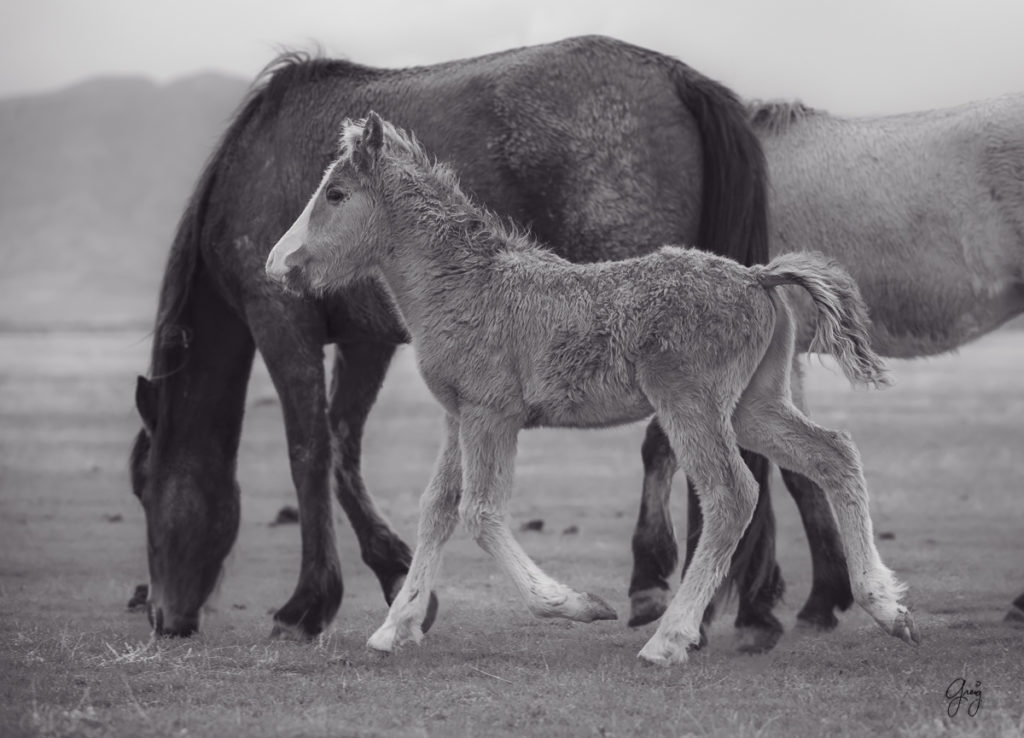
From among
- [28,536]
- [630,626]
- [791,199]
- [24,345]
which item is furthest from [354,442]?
[24,345]

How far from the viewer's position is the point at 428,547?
7316mm

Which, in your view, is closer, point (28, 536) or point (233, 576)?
point (233, 576)

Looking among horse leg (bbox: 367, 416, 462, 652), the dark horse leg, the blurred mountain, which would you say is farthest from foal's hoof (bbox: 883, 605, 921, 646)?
the blurred mountain

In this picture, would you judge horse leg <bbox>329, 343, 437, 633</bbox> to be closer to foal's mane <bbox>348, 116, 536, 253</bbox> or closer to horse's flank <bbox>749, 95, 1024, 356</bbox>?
foal's mane <bbox>348, 116, 536, 253</bbox>

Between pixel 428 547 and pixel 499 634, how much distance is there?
169cm

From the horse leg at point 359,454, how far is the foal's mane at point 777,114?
3022 millimetres

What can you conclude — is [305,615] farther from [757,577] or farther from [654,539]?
[757,577]

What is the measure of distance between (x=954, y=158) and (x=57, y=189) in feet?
583

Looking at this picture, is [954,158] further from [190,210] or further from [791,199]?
[190,210]

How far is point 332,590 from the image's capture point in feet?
27.9

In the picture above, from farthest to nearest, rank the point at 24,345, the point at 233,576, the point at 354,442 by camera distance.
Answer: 1. the point at 24,345
2. the point at 233,576
3. the point at 354,442

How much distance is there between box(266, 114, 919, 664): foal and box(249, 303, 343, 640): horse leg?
118 centimetres

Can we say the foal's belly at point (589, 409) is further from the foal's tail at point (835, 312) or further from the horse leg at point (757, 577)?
the horse leg at point (757, 577)

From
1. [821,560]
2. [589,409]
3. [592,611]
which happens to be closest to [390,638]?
[592,611]
